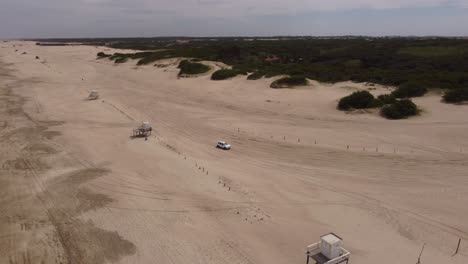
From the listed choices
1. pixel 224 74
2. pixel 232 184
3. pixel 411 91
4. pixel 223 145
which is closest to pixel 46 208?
pixel 232 184

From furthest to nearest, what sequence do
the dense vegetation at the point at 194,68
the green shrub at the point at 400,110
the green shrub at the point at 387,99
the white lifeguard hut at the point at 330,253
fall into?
the dense vegetation at the point at 194,68
the green shrub at the point at 387,99
the green shrub at the point at 400,110
the white lifeguard hut at the point at 330,253

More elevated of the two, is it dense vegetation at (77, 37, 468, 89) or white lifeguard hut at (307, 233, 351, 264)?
dense vegetation at (77, 37, 468, 89)

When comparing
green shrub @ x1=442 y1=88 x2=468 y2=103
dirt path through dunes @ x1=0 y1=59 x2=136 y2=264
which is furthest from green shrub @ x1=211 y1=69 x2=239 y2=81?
dirt path through dunes @ x1=0 y1=59 x2=136 y2=264

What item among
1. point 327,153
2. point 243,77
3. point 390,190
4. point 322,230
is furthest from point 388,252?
point 243,77

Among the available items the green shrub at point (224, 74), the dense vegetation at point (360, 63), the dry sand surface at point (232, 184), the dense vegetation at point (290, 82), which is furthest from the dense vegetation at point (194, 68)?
the dry sand surface at point (232, 184)

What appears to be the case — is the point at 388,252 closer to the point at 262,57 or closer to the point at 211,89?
the point at 211,89

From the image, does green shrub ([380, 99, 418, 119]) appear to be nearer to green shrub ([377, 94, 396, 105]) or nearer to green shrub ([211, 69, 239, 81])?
green shrub ([377, 94, 396, 105])

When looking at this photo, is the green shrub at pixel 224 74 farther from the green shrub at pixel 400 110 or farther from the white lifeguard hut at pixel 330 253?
the white lifeguard hut at pixel 330 253
